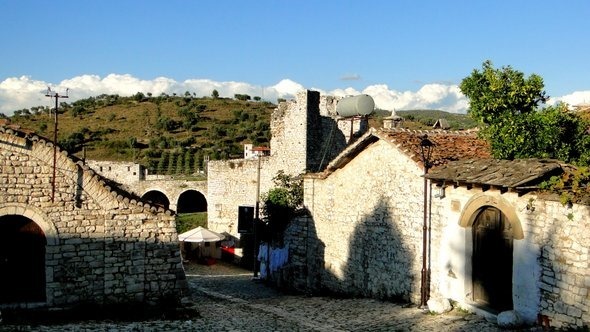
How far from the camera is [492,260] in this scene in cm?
1244

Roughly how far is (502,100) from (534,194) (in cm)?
509

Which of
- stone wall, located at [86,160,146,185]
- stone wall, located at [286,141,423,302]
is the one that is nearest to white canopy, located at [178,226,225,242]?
stone wall, located at [286,141,423,302]

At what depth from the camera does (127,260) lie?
1336cm

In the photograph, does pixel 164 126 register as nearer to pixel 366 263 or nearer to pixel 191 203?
pixel 191 203

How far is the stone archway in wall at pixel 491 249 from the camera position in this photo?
1187cm

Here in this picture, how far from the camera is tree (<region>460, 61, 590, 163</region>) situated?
14.5 meters

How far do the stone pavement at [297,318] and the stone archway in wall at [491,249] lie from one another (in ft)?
1.93


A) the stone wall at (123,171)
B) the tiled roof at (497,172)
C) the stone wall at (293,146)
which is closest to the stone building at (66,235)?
the tiled roof at (497,172)

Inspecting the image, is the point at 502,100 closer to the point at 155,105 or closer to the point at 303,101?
the point at 303,101

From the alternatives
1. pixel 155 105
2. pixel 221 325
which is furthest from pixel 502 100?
pixel 155 105

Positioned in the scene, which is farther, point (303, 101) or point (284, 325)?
point (303, 101)

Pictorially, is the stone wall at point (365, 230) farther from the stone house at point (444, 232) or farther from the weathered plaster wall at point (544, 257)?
the weathered plaster wall at point (544, 257)

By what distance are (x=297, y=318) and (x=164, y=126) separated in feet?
219

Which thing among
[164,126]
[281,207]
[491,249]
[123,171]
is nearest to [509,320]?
[491,249]
